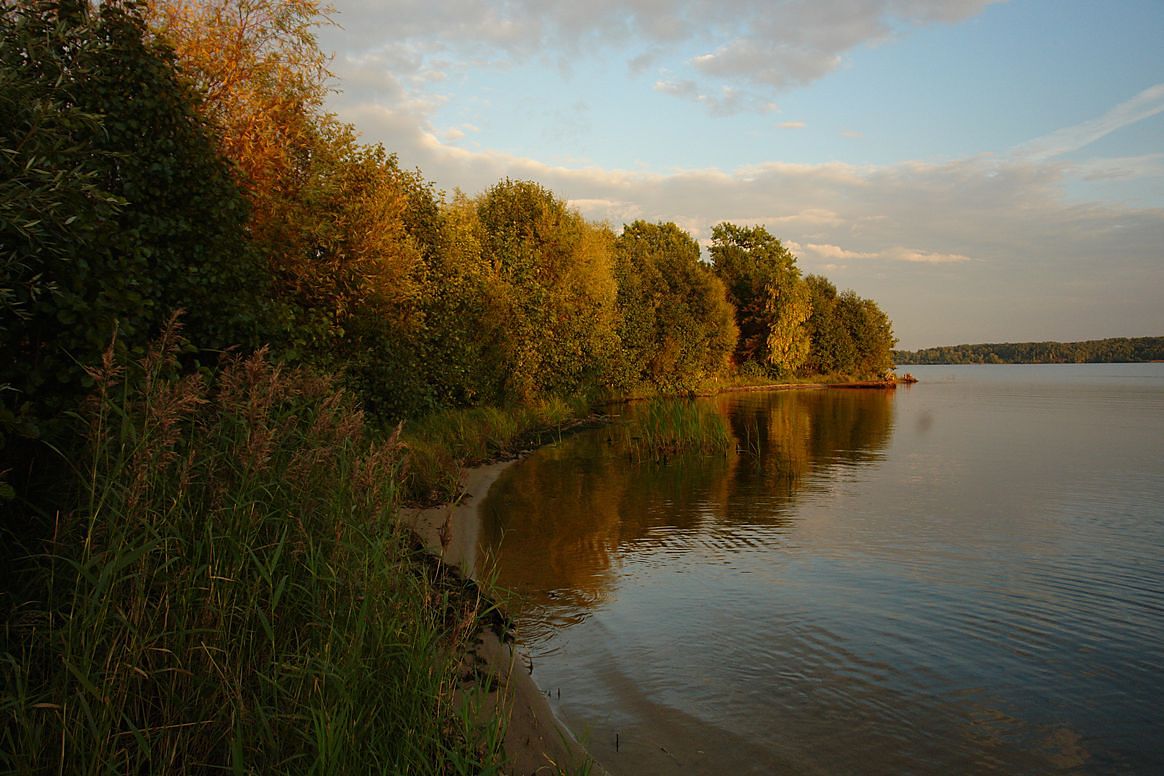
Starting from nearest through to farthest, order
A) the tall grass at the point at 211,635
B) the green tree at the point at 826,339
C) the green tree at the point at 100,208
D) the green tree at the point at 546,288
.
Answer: the tall grass at the point at 211,635
the green tree at the point at 100,208
the green tree at the point at 546,288
the green tree at the point at 826,339

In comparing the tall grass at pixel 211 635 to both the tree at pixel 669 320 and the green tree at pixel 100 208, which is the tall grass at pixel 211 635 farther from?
the tree at pixel 669 320

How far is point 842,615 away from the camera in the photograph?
8.62 metres

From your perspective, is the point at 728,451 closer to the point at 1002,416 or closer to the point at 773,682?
the point at 773,682

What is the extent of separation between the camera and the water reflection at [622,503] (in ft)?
32.7

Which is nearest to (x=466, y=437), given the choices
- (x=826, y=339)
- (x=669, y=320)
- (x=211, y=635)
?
(x=211, y=635)

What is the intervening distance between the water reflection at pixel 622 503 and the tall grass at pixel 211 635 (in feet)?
11.1

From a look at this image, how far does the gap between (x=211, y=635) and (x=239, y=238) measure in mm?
6407

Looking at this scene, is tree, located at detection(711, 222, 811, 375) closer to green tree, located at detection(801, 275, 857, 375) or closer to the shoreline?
green tree, located at detection(801, 275, 857, 375)

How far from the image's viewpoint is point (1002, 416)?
40562 millimetres

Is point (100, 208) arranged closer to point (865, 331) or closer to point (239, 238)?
point (239, 238)

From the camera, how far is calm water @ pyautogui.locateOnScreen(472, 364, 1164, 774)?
579 cm

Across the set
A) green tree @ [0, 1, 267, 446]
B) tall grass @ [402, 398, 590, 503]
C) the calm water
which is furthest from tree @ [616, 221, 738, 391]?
green tree @ [0, 1, 267, 446]

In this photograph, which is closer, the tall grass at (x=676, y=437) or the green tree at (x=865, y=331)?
the tall grass at (x=676, y=437)

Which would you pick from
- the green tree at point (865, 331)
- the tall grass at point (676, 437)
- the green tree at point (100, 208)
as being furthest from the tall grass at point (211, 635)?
the green tree at point (865, 331)
